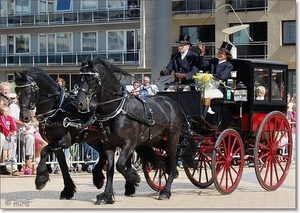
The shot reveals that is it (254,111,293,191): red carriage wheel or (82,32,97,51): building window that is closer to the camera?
(254,111,293,191): red carriage wheel

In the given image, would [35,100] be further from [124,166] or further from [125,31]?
[125,31]

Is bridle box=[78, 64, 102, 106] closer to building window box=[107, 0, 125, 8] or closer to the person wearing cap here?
the person wearing cap

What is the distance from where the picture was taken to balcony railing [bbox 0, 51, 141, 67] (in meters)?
39.9

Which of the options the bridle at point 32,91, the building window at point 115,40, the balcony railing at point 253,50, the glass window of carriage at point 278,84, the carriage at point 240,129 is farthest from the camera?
the building window at point 115,40

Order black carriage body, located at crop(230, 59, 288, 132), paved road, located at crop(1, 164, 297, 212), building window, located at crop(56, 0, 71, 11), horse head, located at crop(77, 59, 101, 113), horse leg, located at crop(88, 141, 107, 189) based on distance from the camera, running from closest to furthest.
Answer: horse head, located at crop(77, 59, 101, 113) → paved road, located at crop(1, 164, 297, 212) → horse leg, located at crop(88, 141, 107, 189) → black carriage body, located at crop(230, 59, 288, 132) → building window, located at crop(56, 0, 71, 11)

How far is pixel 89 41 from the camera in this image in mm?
42219

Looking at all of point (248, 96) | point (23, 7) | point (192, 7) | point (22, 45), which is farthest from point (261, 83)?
point (22, 45)

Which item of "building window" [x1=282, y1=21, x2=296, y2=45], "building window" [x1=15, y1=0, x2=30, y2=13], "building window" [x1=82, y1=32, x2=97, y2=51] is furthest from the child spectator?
"building window" [x1=15, y1=0, x2=30, y2=13]

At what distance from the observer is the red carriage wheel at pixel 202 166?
12.1 m

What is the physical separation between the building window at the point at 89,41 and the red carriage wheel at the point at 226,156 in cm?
3022

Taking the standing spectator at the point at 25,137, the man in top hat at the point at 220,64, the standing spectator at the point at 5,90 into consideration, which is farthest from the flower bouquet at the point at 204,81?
the standing spectator at the point at 25,137

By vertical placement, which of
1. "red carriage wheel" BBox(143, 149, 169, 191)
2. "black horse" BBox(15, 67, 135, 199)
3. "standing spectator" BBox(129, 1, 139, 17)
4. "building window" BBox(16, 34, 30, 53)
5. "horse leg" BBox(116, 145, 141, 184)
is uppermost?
"standing spectator" BBox(129, 1, 139, 17)

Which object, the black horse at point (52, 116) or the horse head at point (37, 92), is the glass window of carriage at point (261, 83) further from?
the horse head at point (37, 92)

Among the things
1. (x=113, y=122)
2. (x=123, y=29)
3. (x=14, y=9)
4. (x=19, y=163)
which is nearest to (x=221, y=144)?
(x=113, y=122)
